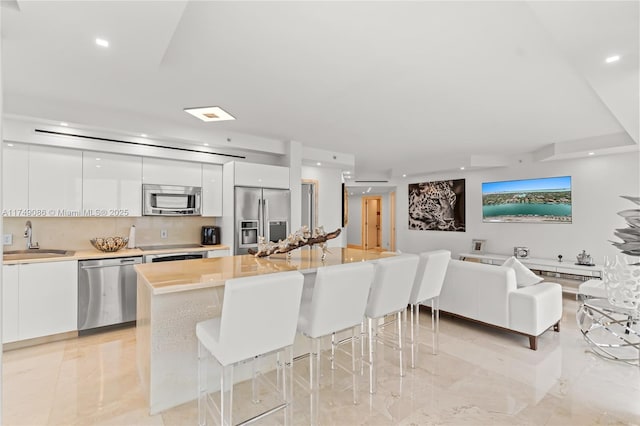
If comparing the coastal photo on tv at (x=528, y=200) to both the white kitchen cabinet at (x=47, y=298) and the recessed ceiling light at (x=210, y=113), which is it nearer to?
the recessed ceiling light at (x=210, y=113)

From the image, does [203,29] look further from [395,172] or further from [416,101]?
[395,172]

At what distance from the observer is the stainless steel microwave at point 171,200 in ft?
13.8

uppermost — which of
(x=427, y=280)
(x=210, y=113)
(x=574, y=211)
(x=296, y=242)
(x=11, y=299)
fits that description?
(x=210, y=113)

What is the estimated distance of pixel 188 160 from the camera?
4.50 metres

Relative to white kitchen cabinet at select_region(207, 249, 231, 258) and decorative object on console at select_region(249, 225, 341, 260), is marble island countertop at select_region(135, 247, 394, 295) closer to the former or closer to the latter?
decorative object on console at select_region(249, 225, 341, 260)

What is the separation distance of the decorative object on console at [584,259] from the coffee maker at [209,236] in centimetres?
607

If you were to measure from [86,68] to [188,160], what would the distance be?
197 cm

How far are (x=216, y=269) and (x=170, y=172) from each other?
2.51 m

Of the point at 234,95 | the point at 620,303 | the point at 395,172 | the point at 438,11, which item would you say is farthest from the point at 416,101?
the point at 395,172

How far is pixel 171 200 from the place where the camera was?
438 cm

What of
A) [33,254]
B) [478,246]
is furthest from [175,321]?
[478,246]

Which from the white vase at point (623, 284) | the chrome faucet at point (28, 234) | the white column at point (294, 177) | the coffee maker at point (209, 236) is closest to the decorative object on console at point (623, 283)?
the white vase at point (623, 284)

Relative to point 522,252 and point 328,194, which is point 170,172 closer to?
point 328,194

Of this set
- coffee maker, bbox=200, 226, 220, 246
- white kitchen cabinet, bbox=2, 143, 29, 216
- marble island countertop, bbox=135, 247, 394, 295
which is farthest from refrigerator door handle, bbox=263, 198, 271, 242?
white kitchen cabinet, bbox=2, 143, 29, 216
